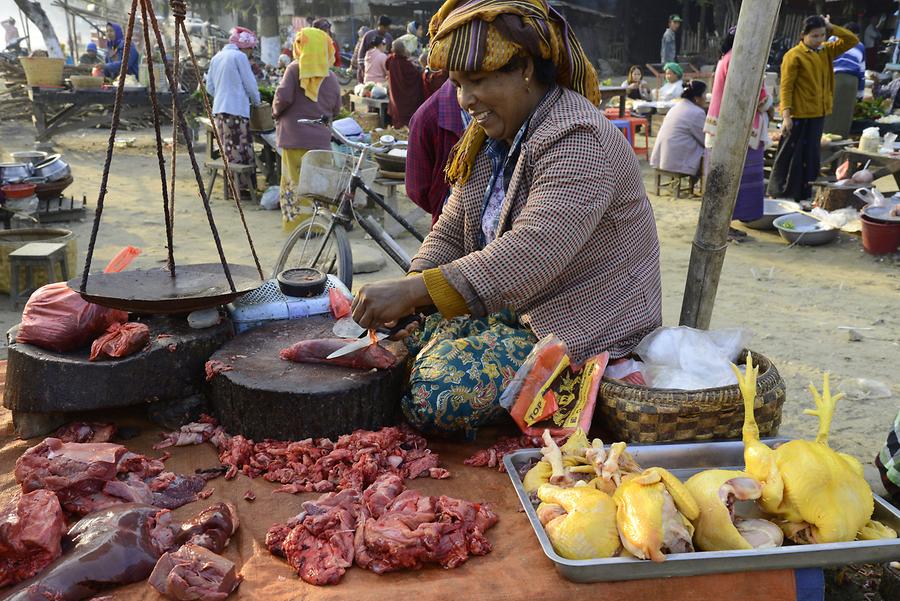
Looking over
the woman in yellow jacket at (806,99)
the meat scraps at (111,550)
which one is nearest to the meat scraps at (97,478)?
the meat scraps at (111,550)

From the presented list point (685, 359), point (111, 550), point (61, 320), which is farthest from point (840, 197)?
point (111, 550)

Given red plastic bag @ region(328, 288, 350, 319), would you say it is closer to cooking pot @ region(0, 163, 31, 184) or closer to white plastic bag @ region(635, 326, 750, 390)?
white plastic bag @ region(635, 326, 750, 390)

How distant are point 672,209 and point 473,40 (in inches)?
280

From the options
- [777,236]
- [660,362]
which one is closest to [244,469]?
[660,362]

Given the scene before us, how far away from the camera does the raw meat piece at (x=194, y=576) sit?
6.35 ft

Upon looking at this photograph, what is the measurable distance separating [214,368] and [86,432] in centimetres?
56

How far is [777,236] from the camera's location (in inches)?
314

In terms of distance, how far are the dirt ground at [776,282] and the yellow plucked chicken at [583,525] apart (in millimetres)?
1824

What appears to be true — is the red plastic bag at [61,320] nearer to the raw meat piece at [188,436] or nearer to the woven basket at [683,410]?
the raw meat piece at [188,436]

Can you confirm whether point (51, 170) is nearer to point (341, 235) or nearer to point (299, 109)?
point (299, 109)

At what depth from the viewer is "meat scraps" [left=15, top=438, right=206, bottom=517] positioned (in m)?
2.38

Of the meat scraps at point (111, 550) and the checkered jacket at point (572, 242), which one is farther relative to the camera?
the checkered jacket at point (572, 242)

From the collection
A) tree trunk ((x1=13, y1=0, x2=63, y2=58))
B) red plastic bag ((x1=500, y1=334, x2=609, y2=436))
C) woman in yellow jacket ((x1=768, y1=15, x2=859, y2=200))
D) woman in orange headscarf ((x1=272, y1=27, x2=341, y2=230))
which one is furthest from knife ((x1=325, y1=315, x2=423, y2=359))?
tree trunk ((x1=13, y1=0, x2=63, y2=58))

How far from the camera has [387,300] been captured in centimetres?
251
